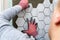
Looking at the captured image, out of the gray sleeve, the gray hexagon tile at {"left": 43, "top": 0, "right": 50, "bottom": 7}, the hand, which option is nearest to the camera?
the hand

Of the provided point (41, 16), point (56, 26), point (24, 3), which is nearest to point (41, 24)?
point (41, 16)

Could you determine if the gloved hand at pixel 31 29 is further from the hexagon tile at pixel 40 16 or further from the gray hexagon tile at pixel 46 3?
the gray hexagon tile at pixel 46 3

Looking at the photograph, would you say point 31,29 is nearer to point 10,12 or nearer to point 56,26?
point 10,12

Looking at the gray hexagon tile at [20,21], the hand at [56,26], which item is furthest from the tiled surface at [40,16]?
the hand at [56,26]

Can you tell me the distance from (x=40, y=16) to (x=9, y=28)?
0.22m

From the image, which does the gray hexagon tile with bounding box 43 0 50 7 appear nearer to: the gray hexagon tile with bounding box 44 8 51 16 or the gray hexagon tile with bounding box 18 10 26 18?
the gray hexagon tile with bounding box 44 8 51 16

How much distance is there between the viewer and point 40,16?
0.87 metres

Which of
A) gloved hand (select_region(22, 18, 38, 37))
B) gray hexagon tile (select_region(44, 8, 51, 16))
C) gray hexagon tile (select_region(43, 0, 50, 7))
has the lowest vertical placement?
gloved hand (select_region(22, 18, 38, 37))

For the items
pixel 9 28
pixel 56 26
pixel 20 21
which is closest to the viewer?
pixel 56 26

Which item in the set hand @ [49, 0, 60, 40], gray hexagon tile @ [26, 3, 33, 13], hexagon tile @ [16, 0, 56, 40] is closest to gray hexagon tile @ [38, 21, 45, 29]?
hexagon tile @ [16, 0, 56, 40]

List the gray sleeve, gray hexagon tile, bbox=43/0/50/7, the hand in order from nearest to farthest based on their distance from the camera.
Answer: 1. the hand
2. the gray sleeve
3. gray hexagon tile, bbox=43/0/50/7

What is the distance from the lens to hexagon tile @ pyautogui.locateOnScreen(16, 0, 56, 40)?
85 cm

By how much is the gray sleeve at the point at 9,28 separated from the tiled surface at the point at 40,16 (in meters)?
0.05

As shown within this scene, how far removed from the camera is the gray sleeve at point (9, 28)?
726 mm
